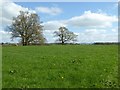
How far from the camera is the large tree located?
3654 inches

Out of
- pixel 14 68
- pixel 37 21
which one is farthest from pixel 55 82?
pixel 37 21

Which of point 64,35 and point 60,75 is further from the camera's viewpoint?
point 64,35

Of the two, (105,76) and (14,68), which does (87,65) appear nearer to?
(105,76)

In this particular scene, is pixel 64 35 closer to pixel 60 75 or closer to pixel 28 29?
pixel 28 29

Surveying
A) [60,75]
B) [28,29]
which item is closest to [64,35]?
[28,29]

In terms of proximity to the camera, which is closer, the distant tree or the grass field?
the grass field

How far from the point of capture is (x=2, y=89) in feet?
47.9

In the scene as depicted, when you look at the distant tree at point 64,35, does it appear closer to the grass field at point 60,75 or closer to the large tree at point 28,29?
the large tree at point 28,29

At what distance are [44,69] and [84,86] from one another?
5.11m

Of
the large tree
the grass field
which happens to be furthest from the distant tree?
the grass field

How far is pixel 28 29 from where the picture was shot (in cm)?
9375

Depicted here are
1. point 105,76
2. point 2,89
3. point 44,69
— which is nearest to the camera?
point 2,89

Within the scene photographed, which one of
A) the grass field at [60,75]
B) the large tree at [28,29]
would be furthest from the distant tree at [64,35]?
the grass field at [60,75]

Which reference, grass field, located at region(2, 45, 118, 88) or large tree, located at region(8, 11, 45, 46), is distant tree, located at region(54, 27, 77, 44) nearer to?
large tree, located at region(8, 11, 45, 46)
